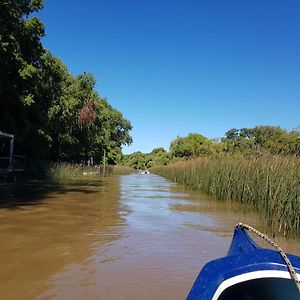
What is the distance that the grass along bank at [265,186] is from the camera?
879 cm

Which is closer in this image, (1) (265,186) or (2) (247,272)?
(2) (247,272)

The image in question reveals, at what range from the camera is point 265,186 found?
36.6 ft

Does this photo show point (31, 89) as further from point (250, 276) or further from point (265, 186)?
point (250, 276)

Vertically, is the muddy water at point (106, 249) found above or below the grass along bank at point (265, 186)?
below

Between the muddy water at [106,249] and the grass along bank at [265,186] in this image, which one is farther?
the grass along bank at [265,186]

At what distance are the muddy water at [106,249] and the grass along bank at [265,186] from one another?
0.63m

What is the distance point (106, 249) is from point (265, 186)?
17.3ft

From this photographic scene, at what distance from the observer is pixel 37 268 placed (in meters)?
6.07

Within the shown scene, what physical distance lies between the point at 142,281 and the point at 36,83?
67.1 feet

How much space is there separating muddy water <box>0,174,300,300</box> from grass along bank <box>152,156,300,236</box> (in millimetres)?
629

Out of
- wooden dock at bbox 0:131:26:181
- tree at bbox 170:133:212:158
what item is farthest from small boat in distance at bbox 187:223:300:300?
tree at bbox 170:133:212:158

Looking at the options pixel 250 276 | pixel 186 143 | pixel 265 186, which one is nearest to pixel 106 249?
pixel 250 276

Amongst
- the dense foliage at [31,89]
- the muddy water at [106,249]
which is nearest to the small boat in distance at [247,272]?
the muddy water at [106,249]

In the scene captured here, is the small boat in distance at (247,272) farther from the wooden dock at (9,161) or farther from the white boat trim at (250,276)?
the wooden dock at (9,161)
